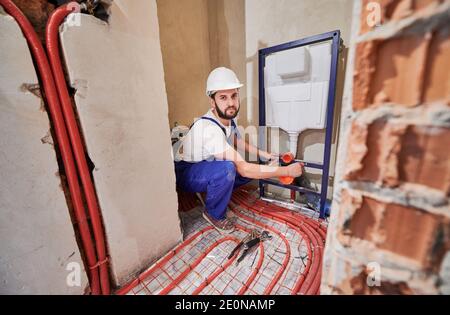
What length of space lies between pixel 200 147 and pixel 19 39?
1067 mm

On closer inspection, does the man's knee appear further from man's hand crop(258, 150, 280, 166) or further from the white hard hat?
the white hard hat

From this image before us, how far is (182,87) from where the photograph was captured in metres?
1.99

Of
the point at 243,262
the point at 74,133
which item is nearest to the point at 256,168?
the point at 243,262

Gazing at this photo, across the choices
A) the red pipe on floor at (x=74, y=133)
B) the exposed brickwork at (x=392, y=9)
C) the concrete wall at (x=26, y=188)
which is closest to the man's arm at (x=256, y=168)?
the red pipe on floor at (x=74, y=133)

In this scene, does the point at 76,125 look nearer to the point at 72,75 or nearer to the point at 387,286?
the point at 72,75

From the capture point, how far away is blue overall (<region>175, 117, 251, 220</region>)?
4.64 feet

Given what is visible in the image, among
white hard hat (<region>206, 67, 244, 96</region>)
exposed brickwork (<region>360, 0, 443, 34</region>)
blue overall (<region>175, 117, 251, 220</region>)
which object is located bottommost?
blue overall (<region>175, 117, 251, 220</region>)

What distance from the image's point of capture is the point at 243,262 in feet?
3.75

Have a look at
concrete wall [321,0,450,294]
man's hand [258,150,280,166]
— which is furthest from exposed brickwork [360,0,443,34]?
man's hand [258,150,280,166]

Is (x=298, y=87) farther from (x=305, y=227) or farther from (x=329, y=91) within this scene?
(x=305, y=227)

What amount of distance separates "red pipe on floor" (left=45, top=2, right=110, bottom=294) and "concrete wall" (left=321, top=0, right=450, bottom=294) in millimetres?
945

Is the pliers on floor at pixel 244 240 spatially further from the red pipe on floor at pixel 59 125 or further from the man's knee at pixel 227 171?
the red pipe on floor at pixel 59 125

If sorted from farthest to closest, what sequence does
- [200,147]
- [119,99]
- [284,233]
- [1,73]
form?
[200,147] < [284,233] < [119,99] < [1,73]

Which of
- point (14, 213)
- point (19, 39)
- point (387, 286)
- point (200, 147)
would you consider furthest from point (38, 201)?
point (387, 286)
